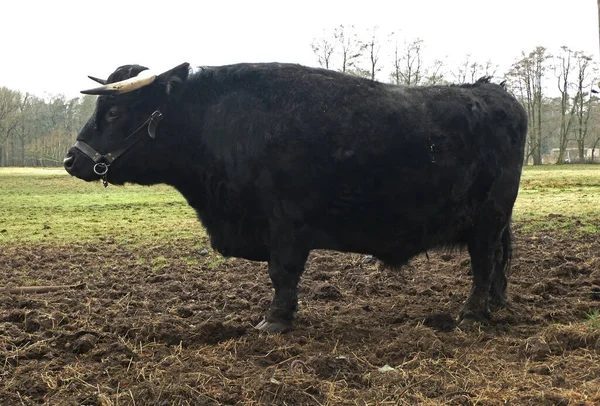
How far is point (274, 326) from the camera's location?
5.53 meters

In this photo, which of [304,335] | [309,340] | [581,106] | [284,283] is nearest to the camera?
[309,340]

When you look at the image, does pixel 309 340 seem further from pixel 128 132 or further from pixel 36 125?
pixel 36 125

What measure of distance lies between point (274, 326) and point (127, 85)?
9.33 feet

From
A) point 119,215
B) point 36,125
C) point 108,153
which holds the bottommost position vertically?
point 119,215

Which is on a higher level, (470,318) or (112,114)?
(112,114)

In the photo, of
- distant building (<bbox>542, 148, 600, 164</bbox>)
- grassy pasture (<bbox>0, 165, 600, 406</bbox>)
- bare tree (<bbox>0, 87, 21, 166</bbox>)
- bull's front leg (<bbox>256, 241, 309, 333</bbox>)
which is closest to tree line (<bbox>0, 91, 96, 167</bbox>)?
bare tree (<bbox>0, 87, 21, 166</bbox>)

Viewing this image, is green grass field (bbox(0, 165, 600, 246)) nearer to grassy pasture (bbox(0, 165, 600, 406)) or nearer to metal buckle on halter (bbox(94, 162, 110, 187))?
grassy pasture (bbox(0, 165, 600, 406))

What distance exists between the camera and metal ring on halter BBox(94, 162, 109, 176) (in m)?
6.11

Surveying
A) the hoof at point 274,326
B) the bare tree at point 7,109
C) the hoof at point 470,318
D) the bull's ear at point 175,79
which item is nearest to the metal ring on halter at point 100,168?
the bull's ear at point 175,79

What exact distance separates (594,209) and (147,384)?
15514 millimetres

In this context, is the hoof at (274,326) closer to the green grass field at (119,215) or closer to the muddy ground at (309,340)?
the muddy ground at (309,340)

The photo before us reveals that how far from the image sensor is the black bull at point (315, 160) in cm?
566

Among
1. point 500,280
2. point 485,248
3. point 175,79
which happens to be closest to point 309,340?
point 485,248

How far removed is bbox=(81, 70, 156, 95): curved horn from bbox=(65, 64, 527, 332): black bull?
27 mm
